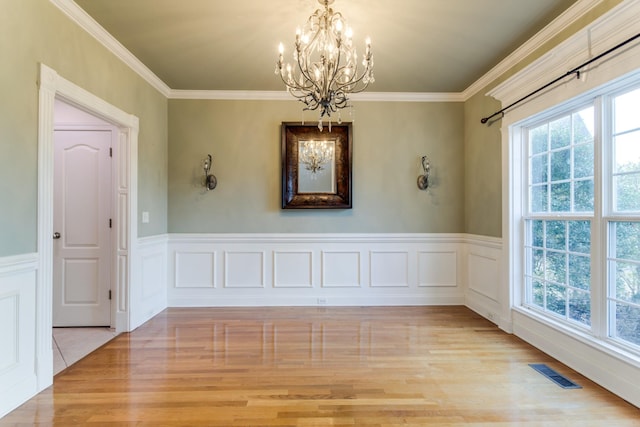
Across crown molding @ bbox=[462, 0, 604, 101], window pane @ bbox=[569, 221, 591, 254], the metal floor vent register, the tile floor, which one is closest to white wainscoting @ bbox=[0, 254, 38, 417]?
the tile floor

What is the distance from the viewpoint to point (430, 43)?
3107mm

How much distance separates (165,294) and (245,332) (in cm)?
147

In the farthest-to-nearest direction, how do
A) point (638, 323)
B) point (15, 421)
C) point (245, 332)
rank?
point (245, 332) < point (638, 323) < point (15, 421)

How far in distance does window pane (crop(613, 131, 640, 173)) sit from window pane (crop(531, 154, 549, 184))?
0.73 m

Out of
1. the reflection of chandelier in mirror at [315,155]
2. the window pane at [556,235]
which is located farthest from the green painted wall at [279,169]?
the window pane at [556,235]

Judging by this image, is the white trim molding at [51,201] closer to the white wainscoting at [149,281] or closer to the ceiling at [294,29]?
the white wainscoting at [149,281]

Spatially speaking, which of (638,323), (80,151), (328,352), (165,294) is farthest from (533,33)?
(165,294)

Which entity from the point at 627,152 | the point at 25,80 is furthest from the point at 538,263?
the point at 25,80

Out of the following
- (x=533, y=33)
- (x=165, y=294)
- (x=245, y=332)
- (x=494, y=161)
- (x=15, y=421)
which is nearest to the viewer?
(x=15, y=421)

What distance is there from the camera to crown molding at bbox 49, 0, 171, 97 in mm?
2543

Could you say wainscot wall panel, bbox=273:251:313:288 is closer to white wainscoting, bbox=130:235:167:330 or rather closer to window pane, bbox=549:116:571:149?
white wainscoting, bbox=130:235:167:330

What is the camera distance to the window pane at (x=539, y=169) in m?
3.14

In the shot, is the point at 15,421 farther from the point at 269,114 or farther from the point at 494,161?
the point at 494,161

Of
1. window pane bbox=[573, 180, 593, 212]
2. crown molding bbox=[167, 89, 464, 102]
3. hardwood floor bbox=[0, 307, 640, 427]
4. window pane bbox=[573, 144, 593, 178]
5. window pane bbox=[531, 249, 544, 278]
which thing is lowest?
hardwood floor bbox=[0, 307, 640, 427]
